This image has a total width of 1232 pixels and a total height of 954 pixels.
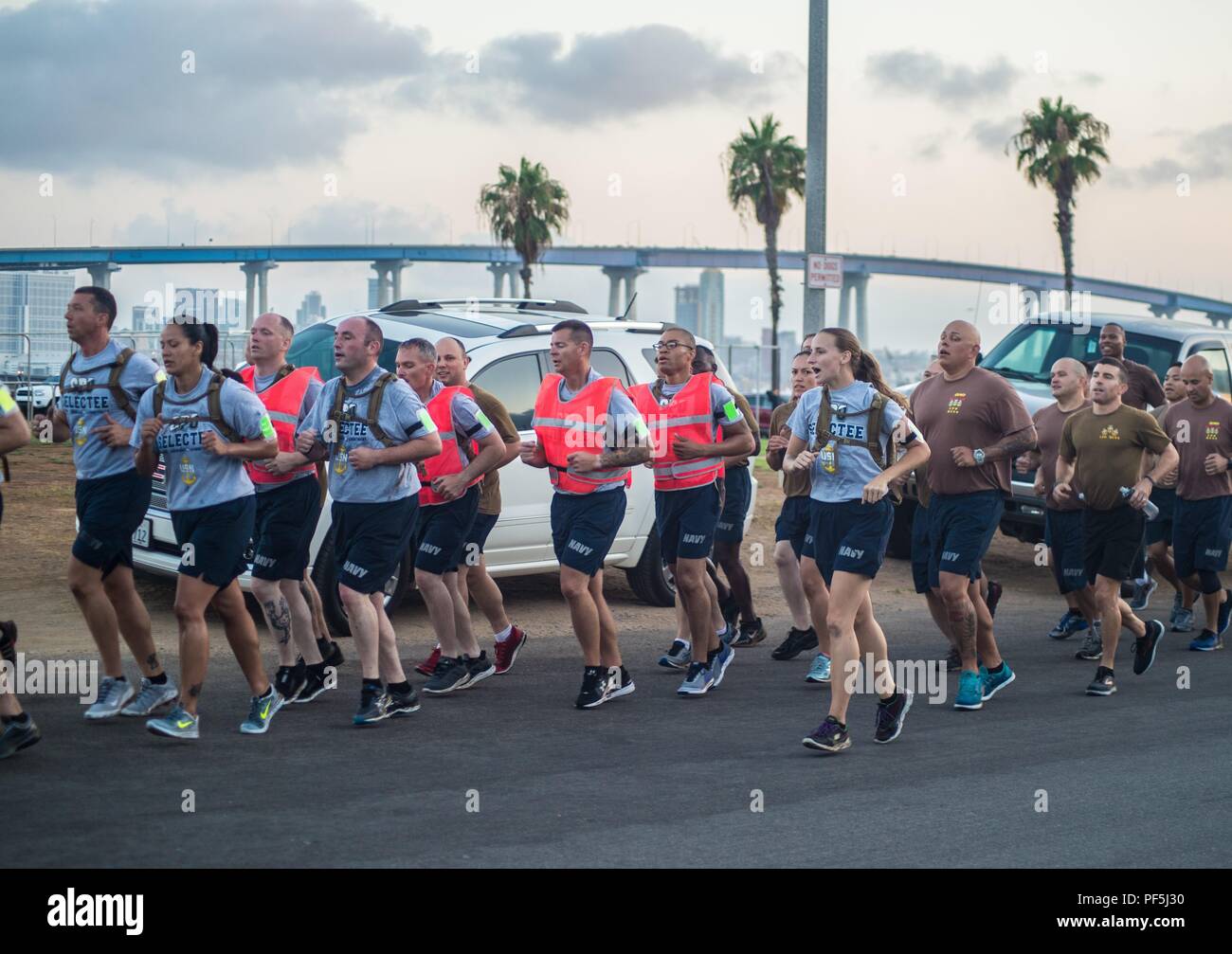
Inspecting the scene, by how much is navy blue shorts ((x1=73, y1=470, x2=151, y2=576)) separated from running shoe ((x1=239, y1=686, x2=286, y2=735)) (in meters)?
1.04

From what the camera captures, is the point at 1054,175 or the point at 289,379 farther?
the point at 1054,175

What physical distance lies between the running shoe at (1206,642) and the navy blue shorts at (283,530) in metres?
6.73

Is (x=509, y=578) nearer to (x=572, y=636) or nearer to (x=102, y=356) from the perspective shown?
(x=572, y=636)

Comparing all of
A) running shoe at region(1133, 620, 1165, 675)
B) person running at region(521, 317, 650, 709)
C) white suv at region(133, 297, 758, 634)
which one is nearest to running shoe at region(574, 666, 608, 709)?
person running at region(521, 317, 650, 709)

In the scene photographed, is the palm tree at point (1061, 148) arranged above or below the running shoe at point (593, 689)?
above

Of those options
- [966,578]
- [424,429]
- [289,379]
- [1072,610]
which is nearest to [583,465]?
[424,429]

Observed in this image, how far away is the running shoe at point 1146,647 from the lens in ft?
31.2

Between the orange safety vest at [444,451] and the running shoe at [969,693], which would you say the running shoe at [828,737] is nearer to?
the running shoe at [969,693]

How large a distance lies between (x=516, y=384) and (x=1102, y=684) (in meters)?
4.56

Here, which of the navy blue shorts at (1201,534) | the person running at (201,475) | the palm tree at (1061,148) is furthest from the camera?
the palm tree at (1061,148)

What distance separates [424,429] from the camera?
7613 millimetres

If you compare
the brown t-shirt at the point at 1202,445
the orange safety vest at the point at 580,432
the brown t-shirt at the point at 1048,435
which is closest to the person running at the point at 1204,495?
the brown t-shirt at the point at 1202,445
